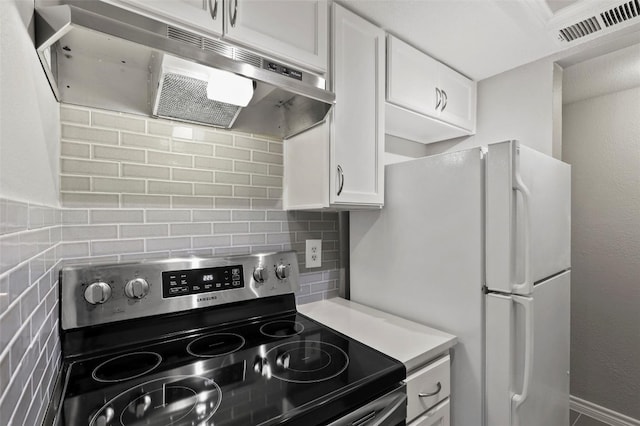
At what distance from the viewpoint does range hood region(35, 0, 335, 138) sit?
0.73 metres

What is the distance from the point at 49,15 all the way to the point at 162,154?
0.58 metres

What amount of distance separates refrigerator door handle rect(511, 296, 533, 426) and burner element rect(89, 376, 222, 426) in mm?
1034

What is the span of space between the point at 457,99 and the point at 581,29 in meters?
0.62

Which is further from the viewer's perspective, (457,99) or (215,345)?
(457,99)

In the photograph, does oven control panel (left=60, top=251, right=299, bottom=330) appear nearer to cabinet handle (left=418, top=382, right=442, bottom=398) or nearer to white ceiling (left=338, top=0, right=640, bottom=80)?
cabinet handle (left=418, top=382, right=442, bottom=398)

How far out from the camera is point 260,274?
4.50 ft

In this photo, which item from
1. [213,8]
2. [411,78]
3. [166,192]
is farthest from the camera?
[411,78]

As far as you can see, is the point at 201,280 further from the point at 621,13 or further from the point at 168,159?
the point at 621,13

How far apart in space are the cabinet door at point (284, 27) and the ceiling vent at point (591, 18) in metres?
1.15

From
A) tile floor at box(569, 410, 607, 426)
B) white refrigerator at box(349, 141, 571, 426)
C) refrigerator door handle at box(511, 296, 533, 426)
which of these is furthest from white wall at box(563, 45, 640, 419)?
refrigerator door handle at box(511, 296, 533, 426)

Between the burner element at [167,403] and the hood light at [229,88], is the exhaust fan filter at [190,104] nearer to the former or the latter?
the hood light at [229,88]

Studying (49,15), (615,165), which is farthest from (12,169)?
(615,165)

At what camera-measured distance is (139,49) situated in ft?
2.68

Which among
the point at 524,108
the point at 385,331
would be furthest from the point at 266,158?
the point at 524,108
